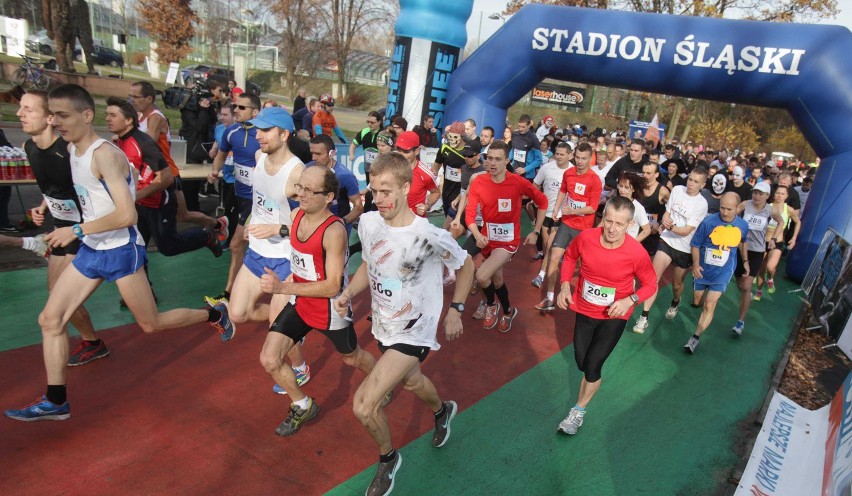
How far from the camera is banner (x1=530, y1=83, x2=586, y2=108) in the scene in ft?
129

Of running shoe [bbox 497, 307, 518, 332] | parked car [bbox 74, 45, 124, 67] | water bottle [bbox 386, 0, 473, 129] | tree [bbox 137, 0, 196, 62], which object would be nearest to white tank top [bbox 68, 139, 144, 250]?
running shoe [bbox 497, 307, 518, 332]

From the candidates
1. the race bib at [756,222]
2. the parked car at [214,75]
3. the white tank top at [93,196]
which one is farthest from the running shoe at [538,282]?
the parked car at [214,75]

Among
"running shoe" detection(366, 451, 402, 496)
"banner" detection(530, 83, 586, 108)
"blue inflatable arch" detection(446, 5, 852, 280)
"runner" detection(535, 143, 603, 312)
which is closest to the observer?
"running shoe" detection(366, 451, 402, 496)

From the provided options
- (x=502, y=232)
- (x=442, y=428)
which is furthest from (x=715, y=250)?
(x=442, y=428)

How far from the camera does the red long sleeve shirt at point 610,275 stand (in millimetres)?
3963

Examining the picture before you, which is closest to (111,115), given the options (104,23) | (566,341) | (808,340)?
(566,341)

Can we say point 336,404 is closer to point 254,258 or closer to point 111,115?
point 254,258

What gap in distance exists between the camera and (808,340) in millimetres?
7164

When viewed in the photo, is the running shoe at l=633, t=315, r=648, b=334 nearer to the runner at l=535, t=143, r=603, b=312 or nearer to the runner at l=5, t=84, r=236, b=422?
the runner at l=535, t=143, r=603, b=312

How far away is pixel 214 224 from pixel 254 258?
86.2 inches

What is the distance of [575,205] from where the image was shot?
21.7 feet

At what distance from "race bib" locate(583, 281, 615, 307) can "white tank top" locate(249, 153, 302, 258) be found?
2.19 metres

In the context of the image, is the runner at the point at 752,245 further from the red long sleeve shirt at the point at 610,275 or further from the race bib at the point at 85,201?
the race bib at the point at 85,201

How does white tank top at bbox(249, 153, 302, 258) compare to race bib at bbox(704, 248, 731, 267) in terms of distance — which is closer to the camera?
white tank top at bbox(249, 153, 302, 258)
